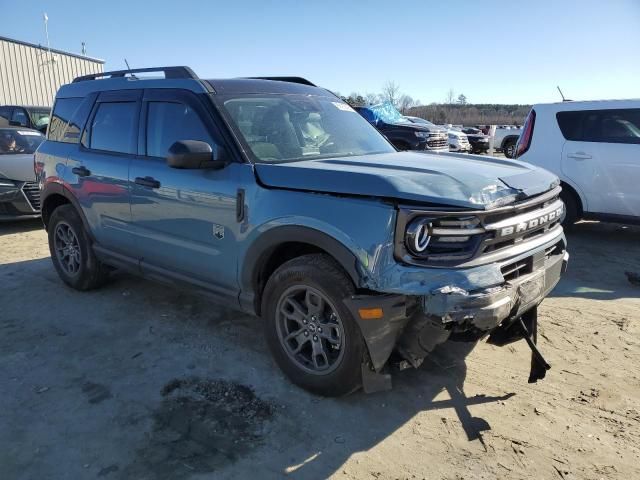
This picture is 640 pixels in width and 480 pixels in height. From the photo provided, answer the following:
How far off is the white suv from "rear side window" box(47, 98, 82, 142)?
612 centimetres

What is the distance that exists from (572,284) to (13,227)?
851 cm

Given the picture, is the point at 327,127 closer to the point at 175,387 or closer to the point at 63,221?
the point at 175,387

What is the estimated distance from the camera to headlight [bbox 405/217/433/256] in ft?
8.43

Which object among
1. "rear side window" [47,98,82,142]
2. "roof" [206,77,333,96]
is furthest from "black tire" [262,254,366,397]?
"rear side window" [47,98,82,142]

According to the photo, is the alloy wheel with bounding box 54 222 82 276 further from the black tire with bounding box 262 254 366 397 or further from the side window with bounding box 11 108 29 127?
the side window with bounding box 11 108 29 127

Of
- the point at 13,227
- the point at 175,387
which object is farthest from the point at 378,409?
the point at 13,227

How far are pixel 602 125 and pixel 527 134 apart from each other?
100cm

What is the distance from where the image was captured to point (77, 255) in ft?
16.7

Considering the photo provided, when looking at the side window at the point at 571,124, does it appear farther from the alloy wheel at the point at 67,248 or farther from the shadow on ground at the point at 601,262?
the alloy wheel at the point at 67,248

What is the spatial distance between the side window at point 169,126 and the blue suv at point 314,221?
0.01m

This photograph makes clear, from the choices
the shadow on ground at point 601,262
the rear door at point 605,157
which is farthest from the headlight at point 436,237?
the rear door at point 605,157

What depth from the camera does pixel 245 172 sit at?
3.27 meters

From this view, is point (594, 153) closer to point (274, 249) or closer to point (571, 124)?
point (571, 124)

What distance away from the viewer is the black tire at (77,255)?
16.2 feet
